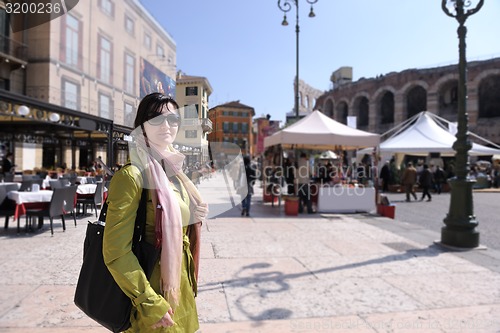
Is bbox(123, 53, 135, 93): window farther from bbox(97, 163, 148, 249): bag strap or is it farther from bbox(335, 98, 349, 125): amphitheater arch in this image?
bbox(335, 98, 349, 125): amphitheater arch

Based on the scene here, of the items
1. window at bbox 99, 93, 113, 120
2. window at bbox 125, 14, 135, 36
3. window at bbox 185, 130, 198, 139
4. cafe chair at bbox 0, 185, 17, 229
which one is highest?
window at bbox 125, 14, 135, 36

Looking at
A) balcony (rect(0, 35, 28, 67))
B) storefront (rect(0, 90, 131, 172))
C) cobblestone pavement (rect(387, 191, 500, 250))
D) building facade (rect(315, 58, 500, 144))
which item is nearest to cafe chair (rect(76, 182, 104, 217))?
storefront (rect(0, 90, 131, 172))

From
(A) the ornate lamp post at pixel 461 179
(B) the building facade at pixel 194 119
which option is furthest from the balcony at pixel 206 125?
(A) the ornate lamp post at pixel 461 179

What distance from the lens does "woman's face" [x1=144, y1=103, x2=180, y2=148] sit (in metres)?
1.60

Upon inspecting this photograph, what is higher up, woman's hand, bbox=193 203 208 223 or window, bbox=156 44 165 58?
window, bbox=156 44 165 58

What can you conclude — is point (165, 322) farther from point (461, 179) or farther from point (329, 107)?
point (329, 107)

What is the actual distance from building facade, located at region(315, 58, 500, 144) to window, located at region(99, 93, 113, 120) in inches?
1476

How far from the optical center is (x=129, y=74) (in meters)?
2.06

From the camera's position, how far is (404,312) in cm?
369

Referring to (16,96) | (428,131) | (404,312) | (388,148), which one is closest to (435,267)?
(404,312)

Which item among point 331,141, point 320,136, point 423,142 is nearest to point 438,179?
point 423,142

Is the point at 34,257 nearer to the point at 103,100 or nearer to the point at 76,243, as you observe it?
the point at 76,243

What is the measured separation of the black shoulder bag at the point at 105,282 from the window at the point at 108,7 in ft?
3.86

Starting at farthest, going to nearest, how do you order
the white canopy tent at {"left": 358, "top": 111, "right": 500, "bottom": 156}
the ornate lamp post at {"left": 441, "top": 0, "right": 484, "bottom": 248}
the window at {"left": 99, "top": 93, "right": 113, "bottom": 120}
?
1. the white canopy tent at {"left": 358, "top": 111, "right": 500, "bottom": 156}
2. the ornate lamp post at {"left": 441, "top": 0, "right": 484, "bottom": 248}
3. the window at {"left": 99, "top": 93, "right": 113, "bottom": 120}
